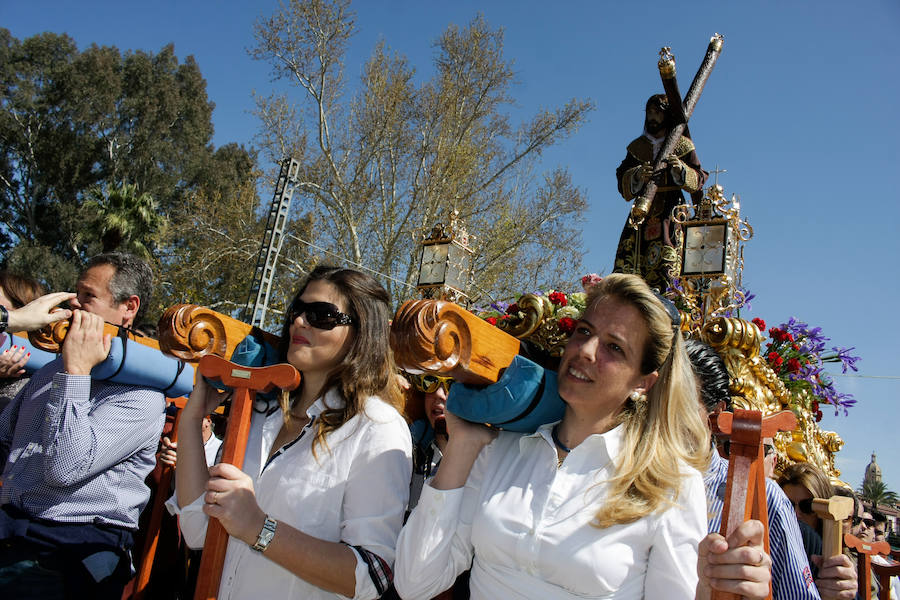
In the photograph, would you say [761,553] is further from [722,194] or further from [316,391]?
[722,194]

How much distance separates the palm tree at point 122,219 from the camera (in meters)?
24.2

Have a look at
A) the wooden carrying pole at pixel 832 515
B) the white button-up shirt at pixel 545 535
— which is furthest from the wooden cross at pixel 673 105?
the white button-up shirt at pixel 545 535

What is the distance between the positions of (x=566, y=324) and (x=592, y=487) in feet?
2.92

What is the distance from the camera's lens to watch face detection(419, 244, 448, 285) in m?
4.55

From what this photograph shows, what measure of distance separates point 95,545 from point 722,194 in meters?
4.17

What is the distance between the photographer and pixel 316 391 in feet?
8.20

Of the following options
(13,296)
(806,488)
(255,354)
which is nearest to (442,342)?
(255,354)

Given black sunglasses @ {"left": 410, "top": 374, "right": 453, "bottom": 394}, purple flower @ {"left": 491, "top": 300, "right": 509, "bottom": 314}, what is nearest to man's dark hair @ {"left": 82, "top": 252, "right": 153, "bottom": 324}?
black sunglasses @ {"left": 410, "top": 374, "right": 453, "bottom": 394}

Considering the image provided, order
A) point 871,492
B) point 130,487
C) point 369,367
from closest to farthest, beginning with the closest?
point 369,367, point 130,487, point 871,492

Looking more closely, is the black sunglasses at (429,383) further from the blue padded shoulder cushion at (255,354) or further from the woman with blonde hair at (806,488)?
the woman with blonde hair at (806,488)

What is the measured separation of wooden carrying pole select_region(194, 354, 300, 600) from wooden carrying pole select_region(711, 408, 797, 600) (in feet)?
4.03

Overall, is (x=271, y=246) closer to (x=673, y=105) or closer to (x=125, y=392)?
(x=673, y=105)

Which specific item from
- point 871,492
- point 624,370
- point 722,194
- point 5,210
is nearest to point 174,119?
point 5,210

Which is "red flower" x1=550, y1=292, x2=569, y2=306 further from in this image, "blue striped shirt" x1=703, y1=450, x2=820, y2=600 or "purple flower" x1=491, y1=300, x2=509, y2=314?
"blue striped shirt" x1=703, y1=450, x2=820, y2=600
